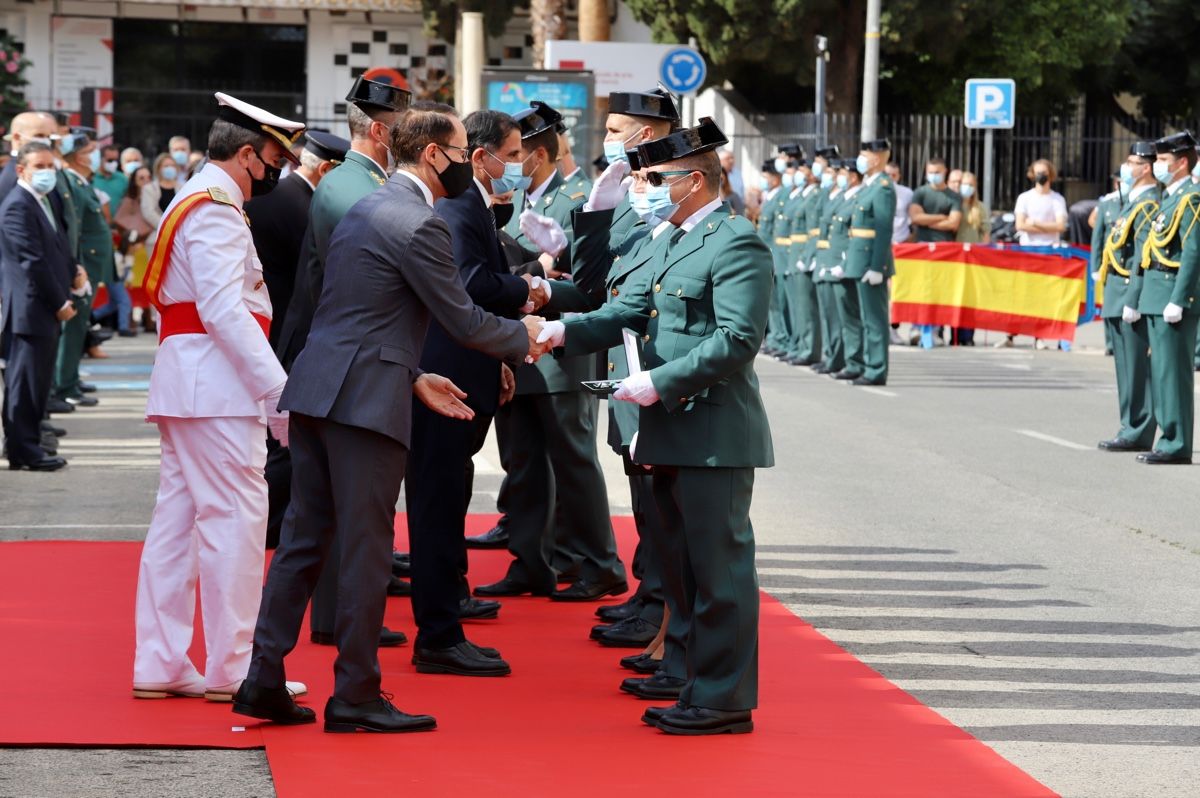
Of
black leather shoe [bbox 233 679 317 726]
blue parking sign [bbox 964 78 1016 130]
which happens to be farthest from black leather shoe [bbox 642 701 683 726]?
blue parking sign [bbox 964 78 1016 130]

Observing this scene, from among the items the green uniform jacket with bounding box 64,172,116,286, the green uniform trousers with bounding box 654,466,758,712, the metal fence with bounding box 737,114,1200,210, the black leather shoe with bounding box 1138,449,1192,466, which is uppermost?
the metal fence with bounding box 737,114,1200,210

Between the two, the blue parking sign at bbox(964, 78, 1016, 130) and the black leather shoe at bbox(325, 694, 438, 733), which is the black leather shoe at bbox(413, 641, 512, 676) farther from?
the blue parking sign at bbox(964, 78, 1016, 130)

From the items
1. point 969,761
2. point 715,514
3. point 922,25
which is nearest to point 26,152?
point 715,514

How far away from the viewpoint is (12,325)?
12.3 meters

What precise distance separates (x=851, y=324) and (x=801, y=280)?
7.17ft

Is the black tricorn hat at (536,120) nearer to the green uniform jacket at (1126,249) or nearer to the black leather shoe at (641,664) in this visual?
the black leather shoe at (641,664)

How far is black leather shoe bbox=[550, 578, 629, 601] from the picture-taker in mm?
8609

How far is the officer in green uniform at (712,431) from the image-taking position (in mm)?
6121

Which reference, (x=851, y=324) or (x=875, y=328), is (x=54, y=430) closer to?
(x=875, y=328)

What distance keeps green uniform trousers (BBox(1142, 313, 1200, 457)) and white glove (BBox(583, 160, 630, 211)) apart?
6589 millimetres

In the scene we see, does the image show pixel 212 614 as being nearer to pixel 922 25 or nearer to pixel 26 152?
pixel 26 152

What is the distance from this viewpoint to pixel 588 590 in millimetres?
8648

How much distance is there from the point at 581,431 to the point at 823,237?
1175 cm

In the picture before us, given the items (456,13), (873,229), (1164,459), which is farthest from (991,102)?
(456,13)
